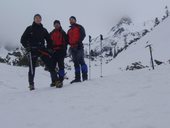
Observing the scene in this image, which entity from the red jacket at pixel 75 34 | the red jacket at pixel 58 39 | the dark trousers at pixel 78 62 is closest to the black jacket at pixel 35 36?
the red jacket at pixel 58 39

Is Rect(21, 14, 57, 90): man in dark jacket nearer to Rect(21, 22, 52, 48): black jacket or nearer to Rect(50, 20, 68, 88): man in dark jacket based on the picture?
Rect(21, 22, 52, 48): black jacket

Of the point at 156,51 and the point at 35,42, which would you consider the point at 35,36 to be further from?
the point at 156,51

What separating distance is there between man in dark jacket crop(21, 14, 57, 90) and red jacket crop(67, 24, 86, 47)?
927mm

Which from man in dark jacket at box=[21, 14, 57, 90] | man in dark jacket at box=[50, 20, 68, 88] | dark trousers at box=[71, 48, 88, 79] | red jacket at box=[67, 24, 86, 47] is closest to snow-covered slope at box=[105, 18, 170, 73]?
dark trousers at box=[71, 48, 88, 79]

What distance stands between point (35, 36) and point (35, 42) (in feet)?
0.68

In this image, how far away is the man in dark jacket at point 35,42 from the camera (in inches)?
512

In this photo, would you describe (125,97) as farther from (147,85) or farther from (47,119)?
(47,119)

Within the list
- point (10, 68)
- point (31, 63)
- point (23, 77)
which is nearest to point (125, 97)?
point (31, 63)

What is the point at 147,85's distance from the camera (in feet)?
35.5

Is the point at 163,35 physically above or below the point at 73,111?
above

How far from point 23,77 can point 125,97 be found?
1189 centimetres

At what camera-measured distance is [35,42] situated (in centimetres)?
1315

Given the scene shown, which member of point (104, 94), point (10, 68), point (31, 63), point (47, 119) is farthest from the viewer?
point (10, 68)

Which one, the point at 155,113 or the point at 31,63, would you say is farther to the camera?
the point at 31,63
